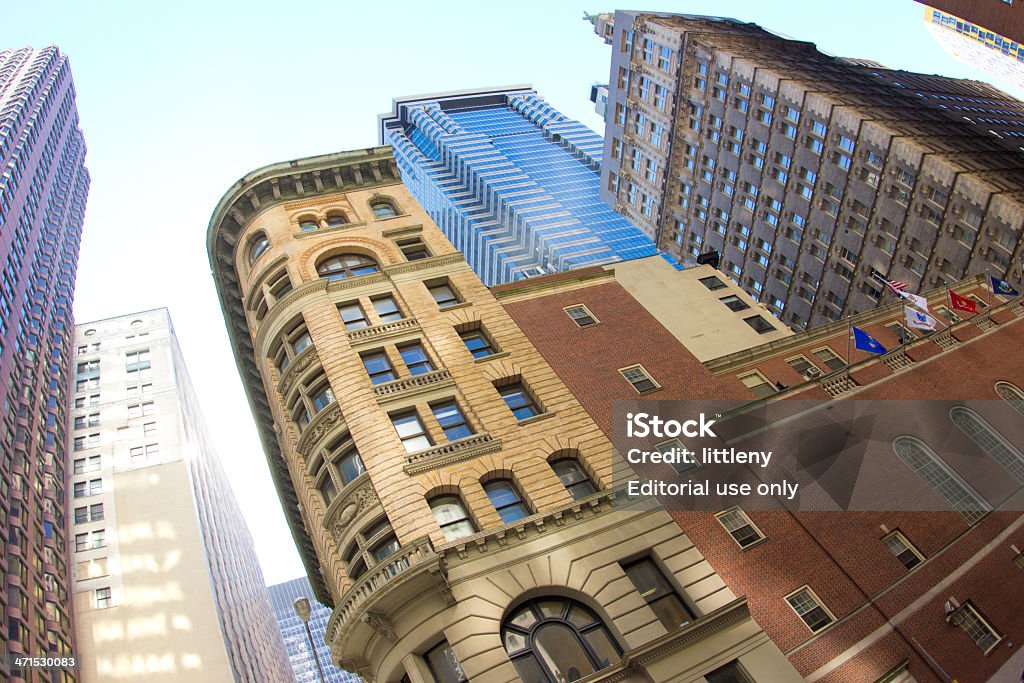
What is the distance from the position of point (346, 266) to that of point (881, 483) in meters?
26.7

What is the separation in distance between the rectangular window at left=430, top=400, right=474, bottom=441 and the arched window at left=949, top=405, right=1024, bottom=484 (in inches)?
875

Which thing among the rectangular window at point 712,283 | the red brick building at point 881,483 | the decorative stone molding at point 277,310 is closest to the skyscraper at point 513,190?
the rectangular window at point 712,283

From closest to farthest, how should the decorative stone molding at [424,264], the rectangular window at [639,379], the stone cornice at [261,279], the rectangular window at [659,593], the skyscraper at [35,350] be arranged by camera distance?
the rectangular window at [659,593] < the rectangular window at [639,379] < the decorative stone molding at [424,264] < the stone cornice at [261,279] < the skyscraper at [35,350]

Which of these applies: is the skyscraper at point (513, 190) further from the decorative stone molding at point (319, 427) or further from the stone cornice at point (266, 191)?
the decorative stone molding at point (319, 427)

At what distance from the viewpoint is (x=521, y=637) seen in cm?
2853

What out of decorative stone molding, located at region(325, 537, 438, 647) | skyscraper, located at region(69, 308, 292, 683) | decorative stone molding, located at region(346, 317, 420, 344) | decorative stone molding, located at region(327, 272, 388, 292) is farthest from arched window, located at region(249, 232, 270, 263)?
skyscraper, located at region(69, 308, 292, 683)

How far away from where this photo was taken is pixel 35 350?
10306cm

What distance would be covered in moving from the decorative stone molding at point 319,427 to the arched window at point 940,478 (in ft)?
77.4

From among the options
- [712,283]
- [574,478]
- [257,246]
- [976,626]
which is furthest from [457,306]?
[976,626]

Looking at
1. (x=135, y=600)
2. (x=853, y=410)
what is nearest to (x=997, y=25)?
(x=853, y=410)

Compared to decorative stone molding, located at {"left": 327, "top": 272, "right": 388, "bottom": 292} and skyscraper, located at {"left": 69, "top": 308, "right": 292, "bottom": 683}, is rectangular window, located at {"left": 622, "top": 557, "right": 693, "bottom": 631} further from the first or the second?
skyscraper, located at {"left": 69, "top": 308, "right": 292, "bottom": 683}

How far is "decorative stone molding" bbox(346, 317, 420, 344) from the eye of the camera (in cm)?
3909

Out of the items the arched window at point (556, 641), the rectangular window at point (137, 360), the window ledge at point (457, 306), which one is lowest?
the arched window at point (556, 641)

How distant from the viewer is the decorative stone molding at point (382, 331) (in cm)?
3909
